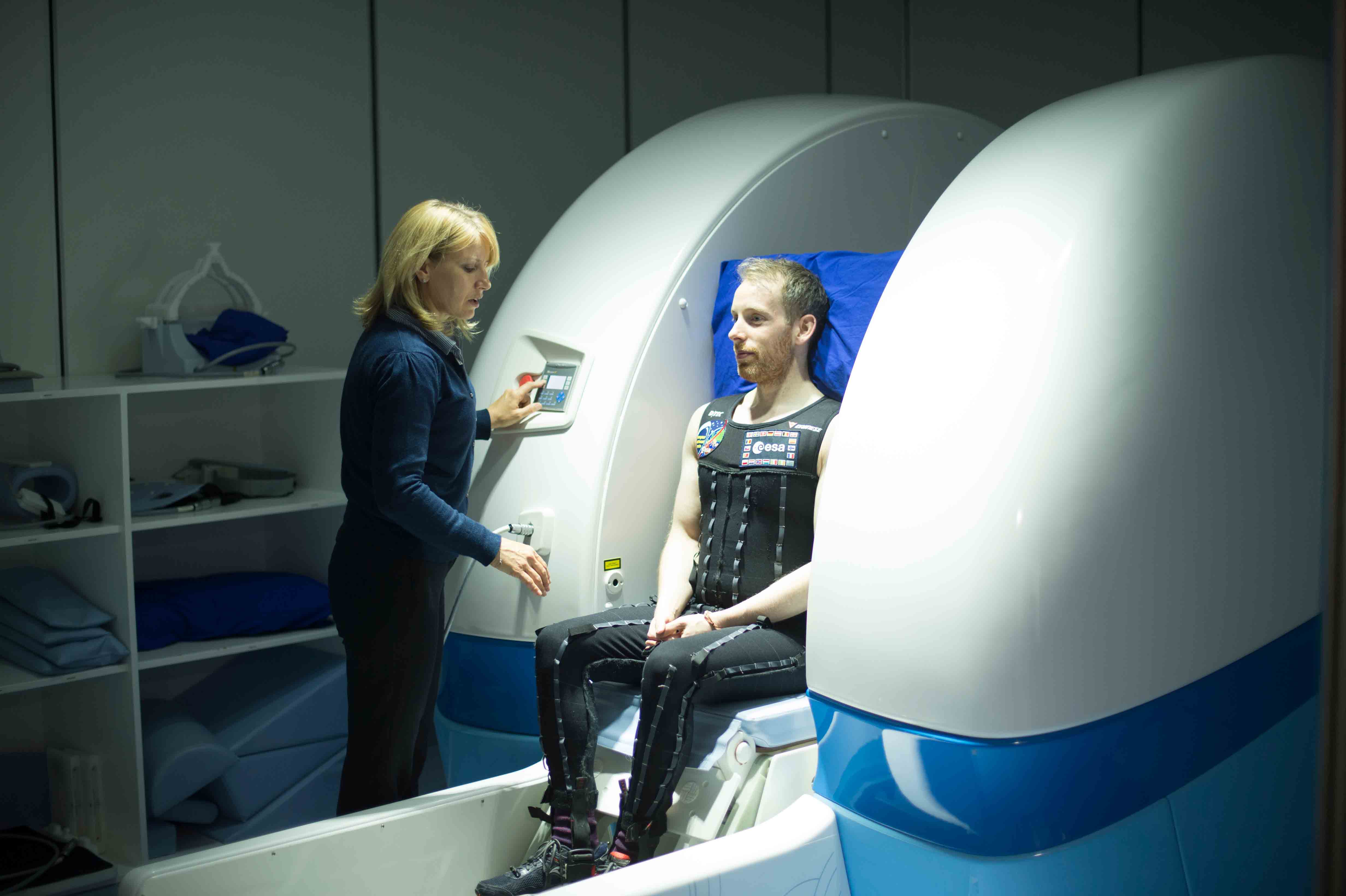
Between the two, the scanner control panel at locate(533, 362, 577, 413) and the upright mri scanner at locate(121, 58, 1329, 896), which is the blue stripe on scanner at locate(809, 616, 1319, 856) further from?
the scanner control panel at locate(533, 362, 577, 413)

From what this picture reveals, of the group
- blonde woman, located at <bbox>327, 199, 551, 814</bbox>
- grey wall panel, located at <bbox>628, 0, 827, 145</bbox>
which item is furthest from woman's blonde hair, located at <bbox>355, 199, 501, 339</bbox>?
grey wall panel, located at <bbox>628, 0, 827, 145</bbox>

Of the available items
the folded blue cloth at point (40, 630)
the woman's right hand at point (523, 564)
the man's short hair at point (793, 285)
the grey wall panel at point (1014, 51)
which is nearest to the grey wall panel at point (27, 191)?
the folded blue cloth at point (40, 630)

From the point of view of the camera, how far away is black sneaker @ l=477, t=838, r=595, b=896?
6.93 feet

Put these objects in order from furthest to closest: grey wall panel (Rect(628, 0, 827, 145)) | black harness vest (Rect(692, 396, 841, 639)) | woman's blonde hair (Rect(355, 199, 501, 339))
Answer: grey wall panel (Rect(628, 0, 827, 145)) → black harness vest (Rect(692, 396, 841, 639)) → woman's blonde hair (Rect(355, 199, 501, 339))

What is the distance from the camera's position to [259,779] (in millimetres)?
3104

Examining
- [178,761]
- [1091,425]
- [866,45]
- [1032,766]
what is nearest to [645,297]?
[1091,425]

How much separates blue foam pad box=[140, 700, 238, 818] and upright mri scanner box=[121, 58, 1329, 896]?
106cm

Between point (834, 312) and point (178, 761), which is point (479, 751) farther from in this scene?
point (834, 312)

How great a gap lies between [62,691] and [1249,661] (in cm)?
270

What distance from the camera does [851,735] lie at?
188cm

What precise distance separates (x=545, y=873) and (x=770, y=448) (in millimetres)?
863

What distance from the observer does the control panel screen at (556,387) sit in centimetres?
263

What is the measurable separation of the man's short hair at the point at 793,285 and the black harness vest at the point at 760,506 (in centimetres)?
18

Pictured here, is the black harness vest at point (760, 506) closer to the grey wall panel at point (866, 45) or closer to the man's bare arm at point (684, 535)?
the man's bare arm at point (684, 535)
